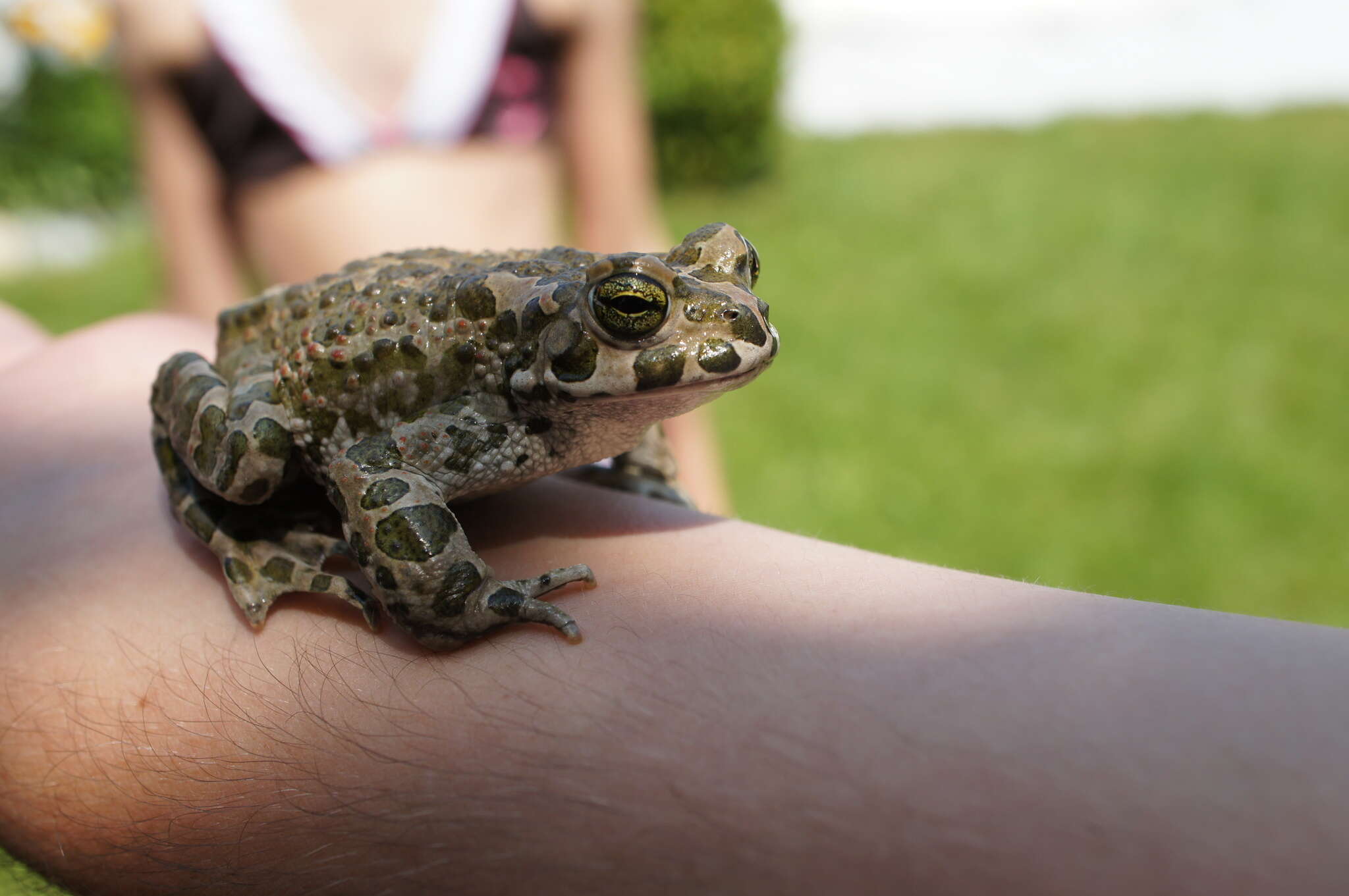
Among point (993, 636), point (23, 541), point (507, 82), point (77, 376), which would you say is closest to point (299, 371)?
point (23, 541)

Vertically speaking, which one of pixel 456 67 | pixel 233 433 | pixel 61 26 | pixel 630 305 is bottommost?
pixel 233 433

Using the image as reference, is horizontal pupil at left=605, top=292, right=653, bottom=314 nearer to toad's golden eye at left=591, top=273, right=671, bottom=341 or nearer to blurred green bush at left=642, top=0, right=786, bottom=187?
toad's golden eye at left=591, top=273, right=671, bottom=341

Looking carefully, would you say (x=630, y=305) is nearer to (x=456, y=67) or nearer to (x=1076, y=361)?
(x=456, y=67)

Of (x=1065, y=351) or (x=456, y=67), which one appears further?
(x=1065, y=351)

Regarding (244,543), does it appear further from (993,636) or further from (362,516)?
(993,636)

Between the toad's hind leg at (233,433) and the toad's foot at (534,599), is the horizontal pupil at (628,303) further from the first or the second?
the toad's hind leg at (233,433)

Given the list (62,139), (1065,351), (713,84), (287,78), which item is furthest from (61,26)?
(1065,351)
